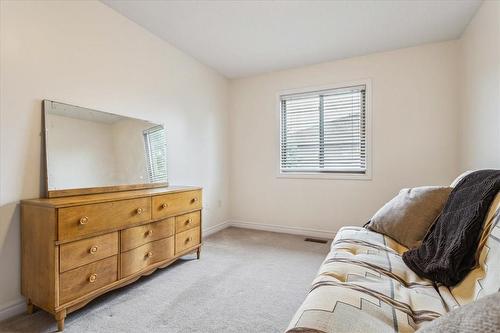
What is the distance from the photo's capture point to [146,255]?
212 centimetres

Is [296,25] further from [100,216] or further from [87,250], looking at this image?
[87,250]

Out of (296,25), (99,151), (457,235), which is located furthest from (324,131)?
(99,151)

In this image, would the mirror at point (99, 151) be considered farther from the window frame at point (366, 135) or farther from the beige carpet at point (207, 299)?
the window frame at point (366, 135)

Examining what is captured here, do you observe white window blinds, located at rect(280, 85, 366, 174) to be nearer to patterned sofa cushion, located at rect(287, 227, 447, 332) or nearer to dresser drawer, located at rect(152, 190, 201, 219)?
dresser drawer, located at rect(152, 190, 201, 219)

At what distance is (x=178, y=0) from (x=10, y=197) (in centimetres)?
193

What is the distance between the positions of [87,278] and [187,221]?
1005mm

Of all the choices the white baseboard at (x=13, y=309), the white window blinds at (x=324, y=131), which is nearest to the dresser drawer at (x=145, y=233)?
the white baseboard at (x=13, y=309)

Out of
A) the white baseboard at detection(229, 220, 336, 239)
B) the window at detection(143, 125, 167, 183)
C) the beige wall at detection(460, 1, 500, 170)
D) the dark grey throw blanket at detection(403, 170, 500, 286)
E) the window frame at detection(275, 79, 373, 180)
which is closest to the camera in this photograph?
the dark grey throw blanket at detection(403, 170, 500, 286)

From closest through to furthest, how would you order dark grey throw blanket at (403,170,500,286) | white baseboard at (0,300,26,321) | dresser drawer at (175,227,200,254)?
dark grey throw blanket at (403,170,500,286) → white baseboard at (0,300,26,321) → dresser drawer at (175,227,200,254)

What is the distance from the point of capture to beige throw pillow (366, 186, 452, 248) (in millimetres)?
1636

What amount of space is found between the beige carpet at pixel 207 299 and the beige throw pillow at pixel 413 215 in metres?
0.81

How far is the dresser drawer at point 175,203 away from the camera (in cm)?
222

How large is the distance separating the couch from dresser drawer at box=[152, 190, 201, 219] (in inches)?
57.6

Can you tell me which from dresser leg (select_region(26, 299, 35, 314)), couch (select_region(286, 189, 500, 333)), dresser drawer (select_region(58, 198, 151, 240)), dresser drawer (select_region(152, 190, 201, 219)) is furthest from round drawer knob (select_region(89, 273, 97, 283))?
couch (select_region(286, 189, 500, 333))
